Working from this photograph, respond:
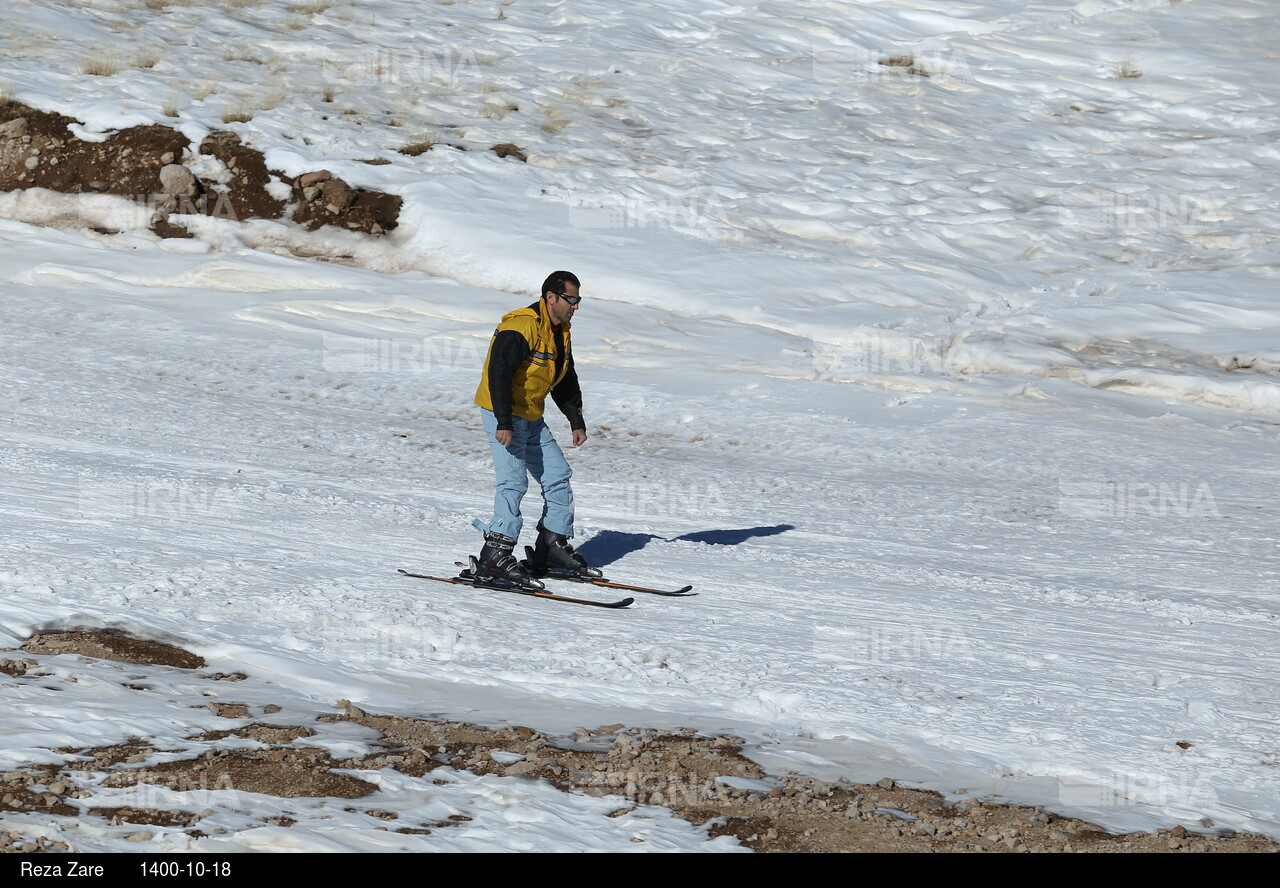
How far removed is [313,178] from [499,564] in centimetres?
1133

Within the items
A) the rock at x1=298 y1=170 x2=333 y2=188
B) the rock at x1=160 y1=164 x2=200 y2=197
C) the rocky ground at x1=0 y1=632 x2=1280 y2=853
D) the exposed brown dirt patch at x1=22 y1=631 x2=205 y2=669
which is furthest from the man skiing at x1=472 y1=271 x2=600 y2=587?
the rock at x1=160 y1=164 x2=200 y2=197

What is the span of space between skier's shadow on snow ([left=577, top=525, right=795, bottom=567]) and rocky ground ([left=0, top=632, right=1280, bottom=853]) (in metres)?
3.35

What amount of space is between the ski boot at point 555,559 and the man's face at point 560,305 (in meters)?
1.39

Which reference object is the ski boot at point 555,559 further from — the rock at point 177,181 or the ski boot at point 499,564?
the rock at point 177,181

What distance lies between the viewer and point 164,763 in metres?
4.49

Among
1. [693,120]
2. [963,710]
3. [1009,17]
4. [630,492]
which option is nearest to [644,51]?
[693,120]

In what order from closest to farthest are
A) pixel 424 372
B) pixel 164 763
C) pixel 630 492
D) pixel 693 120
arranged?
pixel 164 763 → pixel 630 492 → pixel 424 372 → pixel 693 120

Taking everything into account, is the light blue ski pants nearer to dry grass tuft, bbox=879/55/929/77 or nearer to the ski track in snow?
the ski track in snow

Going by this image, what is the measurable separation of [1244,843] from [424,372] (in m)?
10.4

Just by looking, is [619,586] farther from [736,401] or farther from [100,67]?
[100,67]

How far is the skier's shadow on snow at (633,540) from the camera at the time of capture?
28.8ft

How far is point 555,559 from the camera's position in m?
7.94

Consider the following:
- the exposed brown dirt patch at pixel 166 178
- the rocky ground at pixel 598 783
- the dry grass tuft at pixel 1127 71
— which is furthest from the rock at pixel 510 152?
the rocky ground at pixel 598 783

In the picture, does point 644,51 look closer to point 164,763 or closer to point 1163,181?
point 1163,181
